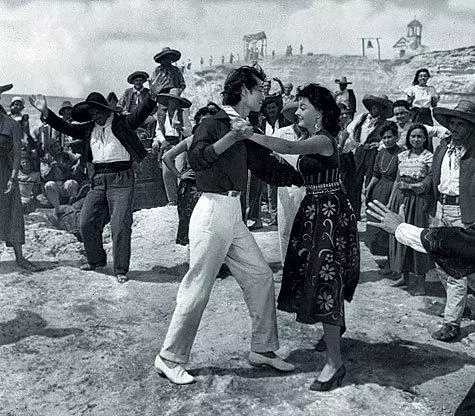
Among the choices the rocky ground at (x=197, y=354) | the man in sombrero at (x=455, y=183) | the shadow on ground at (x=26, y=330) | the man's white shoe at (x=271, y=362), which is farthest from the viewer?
the shadow on ground at (x=26, y=330)

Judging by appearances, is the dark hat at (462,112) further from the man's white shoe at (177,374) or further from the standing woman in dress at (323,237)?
the man's white shoe at (177,374)

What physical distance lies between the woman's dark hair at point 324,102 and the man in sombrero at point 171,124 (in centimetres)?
643

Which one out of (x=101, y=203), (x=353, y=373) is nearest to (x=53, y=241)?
(x=101, y=203)

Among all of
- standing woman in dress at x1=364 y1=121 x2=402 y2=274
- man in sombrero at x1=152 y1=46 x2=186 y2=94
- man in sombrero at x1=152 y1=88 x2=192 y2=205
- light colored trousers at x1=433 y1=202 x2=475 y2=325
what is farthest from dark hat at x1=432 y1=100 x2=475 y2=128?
man in sombrero at x1=152 y1=46 x2=186 y2=94

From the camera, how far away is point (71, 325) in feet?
17.9

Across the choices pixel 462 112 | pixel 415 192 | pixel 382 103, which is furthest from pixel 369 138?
pixel 462 112

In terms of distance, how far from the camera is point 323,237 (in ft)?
13.0

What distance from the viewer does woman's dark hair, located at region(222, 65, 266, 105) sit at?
13.3ft

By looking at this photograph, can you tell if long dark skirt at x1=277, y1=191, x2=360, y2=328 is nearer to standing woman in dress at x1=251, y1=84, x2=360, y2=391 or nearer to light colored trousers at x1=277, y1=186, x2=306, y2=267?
standing woman in dress at x1=251, y1=84, x2=360, y2=391

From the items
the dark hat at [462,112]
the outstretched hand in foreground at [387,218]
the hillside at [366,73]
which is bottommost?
the outstretched hand in foreground at [387,218]

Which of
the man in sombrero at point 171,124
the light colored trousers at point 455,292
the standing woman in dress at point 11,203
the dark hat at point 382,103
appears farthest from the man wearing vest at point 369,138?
the standing woman in dress at point 11,203

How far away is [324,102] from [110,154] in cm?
329

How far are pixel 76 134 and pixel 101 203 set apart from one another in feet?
2.78

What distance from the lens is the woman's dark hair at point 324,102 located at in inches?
158
